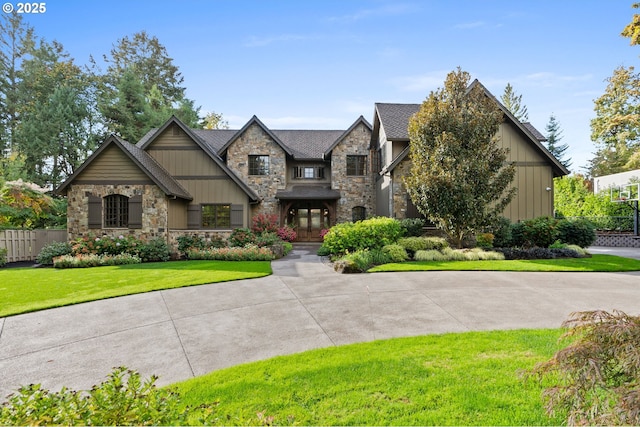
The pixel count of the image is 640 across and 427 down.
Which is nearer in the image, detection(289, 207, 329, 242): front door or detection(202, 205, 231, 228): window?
detection(202, 205, 231, 228): window

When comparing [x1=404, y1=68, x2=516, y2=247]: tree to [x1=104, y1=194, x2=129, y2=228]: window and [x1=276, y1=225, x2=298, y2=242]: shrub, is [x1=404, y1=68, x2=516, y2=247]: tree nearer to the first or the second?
[x1=276, y1=225, x2=298, y2=242]: shrub

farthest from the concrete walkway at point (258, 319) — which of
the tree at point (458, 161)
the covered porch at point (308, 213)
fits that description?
the covered porch at point (308, 213)

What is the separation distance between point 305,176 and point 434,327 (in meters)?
17.4

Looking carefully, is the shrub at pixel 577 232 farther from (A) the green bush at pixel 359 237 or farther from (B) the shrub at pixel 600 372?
(B) the shrub at pixel 600 372

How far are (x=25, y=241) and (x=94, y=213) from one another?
3.72 m

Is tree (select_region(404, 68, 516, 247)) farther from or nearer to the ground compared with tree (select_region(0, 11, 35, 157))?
nearer to the ground

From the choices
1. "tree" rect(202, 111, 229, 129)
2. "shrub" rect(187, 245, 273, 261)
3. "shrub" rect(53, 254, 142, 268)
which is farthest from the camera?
"tree" rect(202, 111, 229, 129)

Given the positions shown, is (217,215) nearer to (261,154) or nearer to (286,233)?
(286,233)

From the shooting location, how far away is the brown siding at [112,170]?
14594 millimetres

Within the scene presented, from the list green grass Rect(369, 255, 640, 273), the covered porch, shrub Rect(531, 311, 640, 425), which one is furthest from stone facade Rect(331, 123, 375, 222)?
shrub Rect(531, 311, 640, 425)

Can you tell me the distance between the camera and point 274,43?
32.9 ft

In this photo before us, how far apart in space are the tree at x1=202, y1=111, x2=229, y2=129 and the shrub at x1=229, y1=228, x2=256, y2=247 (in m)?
28.3

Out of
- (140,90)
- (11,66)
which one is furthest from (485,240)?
(11,66)

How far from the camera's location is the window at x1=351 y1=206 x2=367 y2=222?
20875mm
